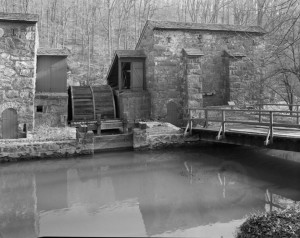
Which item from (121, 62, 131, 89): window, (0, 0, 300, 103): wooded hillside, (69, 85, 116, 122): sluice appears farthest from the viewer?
(0, 0, 300, 103): wooded hillside

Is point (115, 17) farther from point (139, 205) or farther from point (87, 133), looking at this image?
point (139, 205)

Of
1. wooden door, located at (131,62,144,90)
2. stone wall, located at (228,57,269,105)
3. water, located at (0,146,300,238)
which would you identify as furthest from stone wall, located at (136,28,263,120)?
water, located at (0,146,300,238)

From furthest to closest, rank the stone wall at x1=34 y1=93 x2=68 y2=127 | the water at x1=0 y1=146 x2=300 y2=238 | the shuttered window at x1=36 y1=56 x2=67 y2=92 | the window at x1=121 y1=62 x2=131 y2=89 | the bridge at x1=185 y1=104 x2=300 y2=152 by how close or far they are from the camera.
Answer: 1. the window at x1=121 y1=62 x2=131 y2=89
2. the shuttered window at x1=36 y1=56 x2=67 y2=92
3. the stone wall at x1=34 y1=93 x2=68 y2=127
4. the bridge at x1=185 y1=104 x2=300 y2=152
5. the water at x1=0 y1=146 x2=300 y2=238

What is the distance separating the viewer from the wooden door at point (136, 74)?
1689 centimetres

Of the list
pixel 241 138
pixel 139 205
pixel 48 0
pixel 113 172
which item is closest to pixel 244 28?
pixel 241 138

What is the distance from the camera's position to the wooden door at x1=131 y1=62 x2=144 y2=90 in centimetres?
1689

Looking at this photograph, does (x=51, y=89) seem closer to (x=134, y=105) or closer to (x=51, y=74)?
(x=51, y=74)

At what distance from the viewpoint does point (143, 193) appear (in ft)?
25.3

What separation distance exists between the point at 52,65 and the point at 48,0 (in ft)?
79.2

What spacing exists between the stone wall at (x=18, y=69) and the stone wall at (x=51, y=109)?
4.49 feet

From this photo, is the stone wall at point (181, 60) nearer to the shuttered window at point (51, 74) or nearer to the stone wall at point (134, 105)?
the stone wall at point (134, 105)

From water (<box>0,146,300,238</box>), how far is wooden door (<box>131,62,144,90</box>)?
234 inches

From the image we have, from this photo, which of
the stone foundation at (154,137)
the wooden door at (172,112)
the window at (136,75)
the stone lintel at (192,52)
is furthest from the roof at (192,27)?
the stone foundation at (154,137)

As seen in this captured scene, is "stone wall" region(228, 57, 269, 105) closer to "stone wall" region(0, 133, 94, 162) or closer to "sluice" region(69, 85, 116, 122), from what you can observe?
"sluice" region(69, 85, 116, 122)
